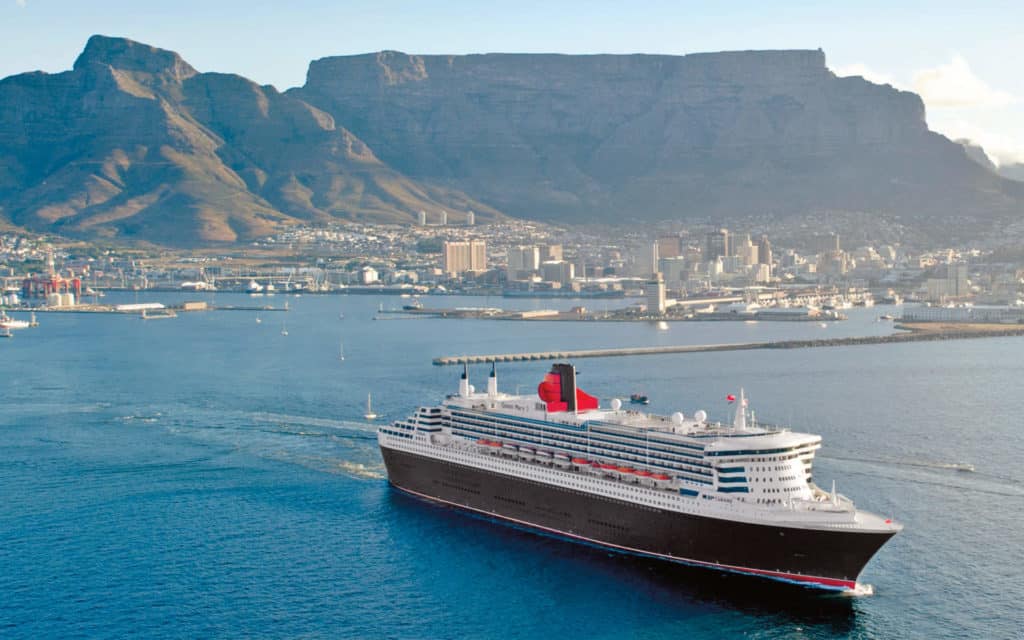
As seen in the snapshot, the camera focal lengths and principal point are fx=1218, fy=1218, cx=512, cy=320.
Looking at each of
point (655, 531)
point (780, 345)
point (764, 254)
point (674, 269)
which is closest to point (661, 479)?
point (655, 531)

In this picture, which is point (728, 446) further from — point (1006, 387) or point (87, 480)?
point (1006, 387)

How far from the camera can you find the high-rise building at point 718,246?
160 m

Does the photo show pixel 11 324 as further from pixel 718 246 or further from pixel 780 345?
pixel 718 246

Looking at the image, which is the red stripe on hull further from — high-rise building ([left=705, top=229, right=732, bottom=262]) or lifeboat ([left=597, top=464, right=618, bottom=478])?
high-rise building ([left=705, top=229, right=732, bottom=262])

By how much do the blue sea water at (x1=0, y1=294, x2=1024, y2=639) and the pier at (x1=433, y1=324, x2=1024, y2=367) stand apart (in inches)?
240

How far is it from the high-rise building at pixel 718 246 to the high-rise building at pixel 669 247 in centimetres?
596

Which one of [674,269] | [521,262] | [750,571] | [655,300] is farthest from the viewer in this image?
[521,262]

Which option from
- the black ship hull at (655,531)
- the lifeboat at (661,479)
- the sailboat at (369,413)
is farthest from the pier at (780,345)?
the lifeboat at (661,479)

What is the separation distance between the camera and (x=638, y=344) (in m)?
82.8

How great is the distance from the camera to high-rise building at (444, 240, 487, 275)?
167712 mm

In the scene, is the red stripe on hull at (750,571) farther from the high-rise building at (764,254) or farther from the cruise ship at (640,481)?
the high-rise building at (764,254)

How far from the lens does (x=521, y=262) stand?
156 meters

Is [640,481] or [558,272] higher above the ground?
[558,272]

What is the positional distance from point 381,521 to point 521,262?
400ft
